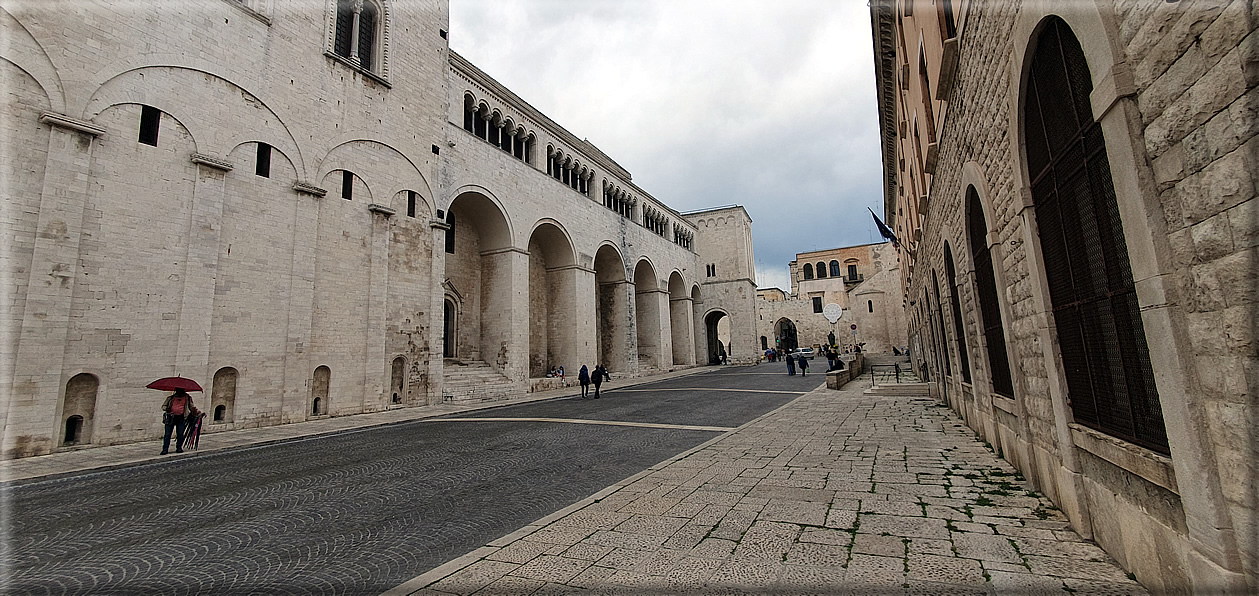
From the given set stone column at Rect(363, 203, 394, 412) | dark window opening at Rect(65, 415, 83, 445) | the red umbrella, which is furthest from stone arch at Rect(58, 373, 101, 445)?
stone column at Rect(363, 203, 394, 412)

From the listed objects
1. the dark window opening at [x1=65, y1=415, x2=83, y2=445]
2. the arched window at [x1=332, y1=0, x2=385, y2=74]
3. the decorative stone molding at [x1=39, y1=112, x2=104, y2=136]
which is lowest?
the dark window opening at [x1=65, y1=415, x2=83, y2=445]

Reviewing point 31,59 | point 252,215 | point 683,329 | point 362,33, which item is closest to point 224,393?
point 252,215

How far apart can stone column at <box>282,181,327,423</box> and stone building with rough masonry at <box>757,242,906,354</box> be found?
33299mm

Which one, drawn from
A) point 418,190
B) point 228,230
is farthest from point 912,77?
point 228,230

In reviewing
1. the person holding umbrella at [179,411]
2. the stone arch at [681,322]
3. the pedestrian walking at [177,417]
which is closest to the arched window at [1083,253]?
the person holding umbrella at [179,411]

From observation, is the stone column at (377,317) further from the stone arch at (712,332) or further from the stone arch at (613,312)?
the stone arch at (712,332)

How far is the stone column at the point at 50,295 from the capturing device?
27.2 ft

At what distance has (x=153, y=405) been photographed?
9.89 metres

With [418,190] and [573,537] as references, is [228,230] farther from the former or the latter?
[573,537]

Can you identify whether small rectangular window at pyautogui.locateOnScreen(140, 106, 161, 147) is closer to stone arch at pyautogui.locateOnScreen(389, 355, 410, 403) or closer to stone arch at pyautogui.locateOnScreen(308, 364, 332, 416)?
stone arch at pyautogui.locateOnScreen(308, 364, 332, 416)

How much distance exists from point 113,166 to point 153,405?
501cm

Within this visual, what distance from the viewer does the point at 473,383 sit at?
18.1 m

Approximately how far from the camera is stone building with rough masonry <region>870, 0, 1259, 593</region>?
1717mm

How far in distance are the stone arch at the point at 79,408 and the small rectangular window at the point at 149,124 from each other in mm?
5063
